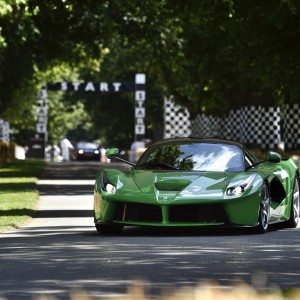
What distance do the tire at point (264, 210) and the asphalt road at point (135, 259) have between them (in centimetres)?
13

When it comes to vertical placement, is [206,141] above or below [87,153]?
above

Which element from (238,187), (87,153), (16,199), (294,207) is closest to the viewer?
(238,187)

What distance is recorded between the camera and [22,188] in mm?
31078

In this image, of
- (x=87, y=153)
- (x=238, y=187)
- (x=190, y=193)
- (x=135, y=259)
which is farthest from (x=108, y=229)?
(x=87, y=153)

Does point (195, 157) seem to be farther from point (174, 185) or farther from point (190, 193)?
point (190, 193)

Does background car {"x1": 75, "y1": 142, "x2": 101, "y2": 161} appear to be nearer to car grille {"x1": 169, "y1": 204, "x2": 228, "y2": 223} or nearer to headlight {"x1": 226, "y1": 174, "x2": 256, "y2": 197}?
headlight {"x1": 226, "y1": 174, "x2": 256, "y2": 197}

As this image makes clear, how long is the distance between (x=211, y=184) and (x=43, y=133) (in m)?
57.8

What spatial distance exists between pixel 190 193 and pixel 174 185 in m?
0.24

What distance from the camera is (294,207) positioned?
18.7 metres

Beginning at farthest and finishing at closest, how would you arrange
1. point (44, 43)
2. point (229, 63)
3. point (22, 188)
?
1. point (229, 63)
2. point (44, 43)
3. point (22, 188)

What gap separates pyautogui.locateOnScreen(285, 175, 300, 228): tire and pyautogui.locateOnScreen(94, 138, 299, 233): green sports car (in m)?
0.64

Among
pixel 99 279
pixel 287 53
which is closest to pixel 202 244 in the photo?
pixel 99 279

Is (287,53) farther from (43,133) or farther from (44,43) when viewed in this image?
(43,133)

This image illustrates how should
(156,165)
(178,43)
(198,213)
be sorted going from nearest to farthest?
1. (198,213)
2. (156,165)
3. (178,43)
